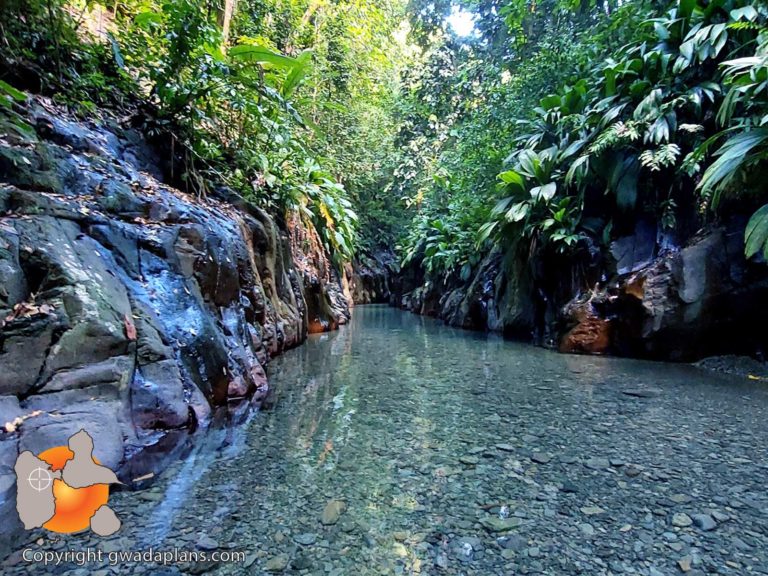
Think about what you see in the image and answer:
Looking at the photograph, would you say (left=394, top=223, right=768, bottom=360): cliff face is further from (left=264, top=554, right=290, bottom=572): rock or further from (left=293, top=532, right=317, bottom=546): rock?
(left=264, top=554, right=290, bottom=572): rock

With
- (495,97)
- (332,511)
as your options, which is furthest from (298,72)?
(332,511)

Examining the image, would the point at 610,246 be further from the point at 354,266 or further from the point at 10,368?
the point at 354,266

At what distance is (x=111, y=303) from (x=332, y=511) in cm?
179

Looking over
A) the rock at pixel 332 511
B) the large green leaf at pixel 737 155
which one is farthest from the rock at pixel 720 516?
the large green leaf at pixel 737 155

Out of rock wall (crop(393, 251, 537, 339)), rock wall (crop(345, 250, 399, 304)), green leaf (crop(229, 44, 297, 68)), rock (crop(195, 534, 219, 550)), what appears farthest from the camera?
rock wall (crop(345, 250, 399, 304))

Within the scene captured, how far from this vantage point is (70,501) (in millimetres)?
1528

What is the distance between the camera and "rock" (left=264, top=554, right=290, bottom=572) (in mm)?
1295

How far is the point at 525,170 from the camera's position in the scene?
6.87 metres

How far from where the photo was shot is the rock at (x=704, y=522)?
4.98ft

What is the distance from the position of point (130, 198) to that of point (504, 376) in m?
3.86

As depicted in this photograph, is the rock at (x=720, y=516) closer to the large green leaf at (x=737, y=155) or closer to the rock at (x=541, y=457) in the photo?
the rock at (x=541, y=457)

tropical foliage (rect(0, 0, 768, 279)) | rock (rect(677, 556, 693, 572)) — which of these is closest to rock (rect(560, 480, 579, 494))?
rock (rect(677, 556, 693, 572))

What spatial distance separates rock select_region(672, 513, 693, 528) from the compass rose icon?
245 centimetres

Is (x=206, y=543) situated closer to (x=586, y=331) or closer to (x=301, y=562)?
(x=301, y=562)
